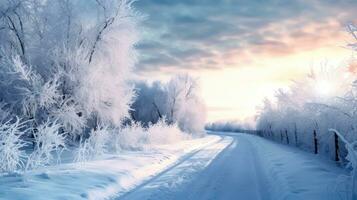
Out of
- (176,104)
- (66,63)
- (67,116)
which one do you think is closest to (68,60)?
(66,63)

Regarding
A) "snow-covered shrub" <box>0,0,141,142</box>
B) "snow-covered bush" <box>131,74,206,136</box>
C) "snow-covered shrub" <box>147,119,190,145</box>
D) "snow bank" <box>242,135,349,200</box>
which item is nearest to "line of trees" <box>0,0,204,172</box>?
"snow-covered shrub" <box>0,0,141,142</box>

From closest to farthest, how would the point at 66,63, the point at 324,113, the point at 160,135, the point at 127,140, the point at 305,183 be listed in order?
the point at 305,183 < the point at 324,113 < the point at 66,63 < the point at 127,140 < the point at 160,135

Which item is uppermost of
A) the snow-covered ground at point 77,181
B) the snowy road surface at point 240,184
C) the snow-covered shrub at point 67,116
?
the snow-covered shrub at point 67,116

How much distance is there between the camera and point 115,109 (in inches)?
1054

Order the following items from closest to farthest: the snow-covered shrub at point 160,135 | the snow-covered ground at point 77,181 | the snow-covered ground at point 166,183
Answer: the snow-covered ground at point 77,181, the snow-covered ground at point 166,183, the snow-covered shrub at point 160,135

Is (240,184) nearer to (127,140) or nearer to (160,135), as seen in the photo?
(127,140)

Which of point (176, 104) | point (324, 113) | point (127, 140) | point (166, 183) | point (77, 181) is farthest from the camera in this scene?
point (176, 104)

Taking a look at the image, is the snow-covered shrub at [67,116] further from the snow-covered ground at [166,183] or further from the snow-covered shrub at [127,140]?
the snow-covered ground at [166,183]

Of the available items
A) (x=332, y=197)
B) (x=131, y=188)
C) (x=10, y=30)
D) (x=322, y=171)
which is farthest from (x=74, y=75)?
(x=332, y=197)

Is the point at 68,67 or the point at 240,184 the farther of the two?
the point at 68,67

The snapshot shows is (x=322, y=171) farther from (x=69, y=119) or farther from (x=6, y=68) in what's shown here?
(x=6, y=68)

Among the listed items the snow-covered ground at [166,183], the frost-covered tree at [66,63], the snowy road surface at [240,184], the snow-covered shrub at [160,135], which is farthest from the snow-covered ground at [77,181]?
the snow-covered shrub at [160,135]

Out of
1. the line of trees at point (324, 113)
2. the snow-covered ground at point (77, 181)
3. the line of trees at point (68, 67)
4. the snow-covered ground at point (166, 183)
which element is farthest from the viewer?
the line of trees at point (68, 67)

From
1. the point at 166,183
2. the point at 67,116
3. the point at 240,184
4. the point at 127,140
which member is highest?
the point at 67,116
